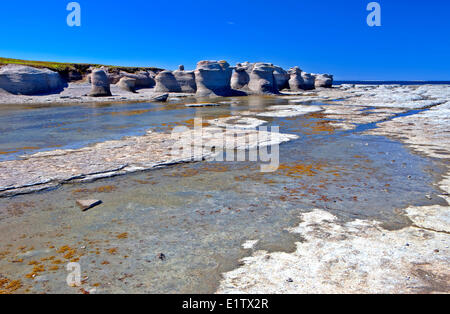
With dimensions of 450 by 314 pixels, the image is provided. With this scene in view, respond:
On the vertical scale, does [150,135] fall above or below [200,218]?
above

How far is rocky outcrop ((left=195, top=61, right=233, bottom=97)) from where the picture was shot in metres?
32.1

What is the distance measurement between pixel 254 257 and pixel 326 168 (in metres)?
3.01

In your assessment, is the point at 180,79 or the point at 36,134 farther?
the point at 180,79

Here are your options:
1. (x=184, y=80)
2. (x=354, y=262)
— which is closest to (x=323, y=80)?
(x=184, y=80)

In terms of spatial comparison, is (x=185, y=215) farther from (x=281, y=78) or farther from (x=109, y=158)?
(x=281, y=78)

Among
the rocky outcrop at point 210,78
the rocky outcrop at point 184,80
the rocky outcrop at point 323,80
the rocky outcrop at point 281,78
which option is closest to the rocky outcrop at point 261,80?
the rocky outcrop at point 210,78

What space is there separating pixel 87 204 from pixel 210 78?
99.7ft

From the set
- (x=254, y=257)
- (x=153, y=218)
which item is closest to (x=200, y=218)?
(x=153, y=218)

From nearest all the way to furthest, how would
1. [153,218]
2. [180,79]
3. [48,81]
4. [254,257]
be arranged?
[254,257]
[153,218]
[48,81]
[180,79]

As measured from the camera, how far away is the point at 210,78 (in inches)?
1276

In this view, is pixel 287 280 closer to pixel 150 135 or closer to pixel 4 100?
pixel 150 135

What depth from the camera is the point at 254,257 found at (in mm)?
2391

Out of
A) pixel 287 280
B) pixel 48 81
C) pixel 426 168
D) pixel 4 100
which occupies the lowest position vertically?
pixel 287 280

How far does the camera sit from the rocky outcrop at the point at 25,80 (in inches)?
1007
